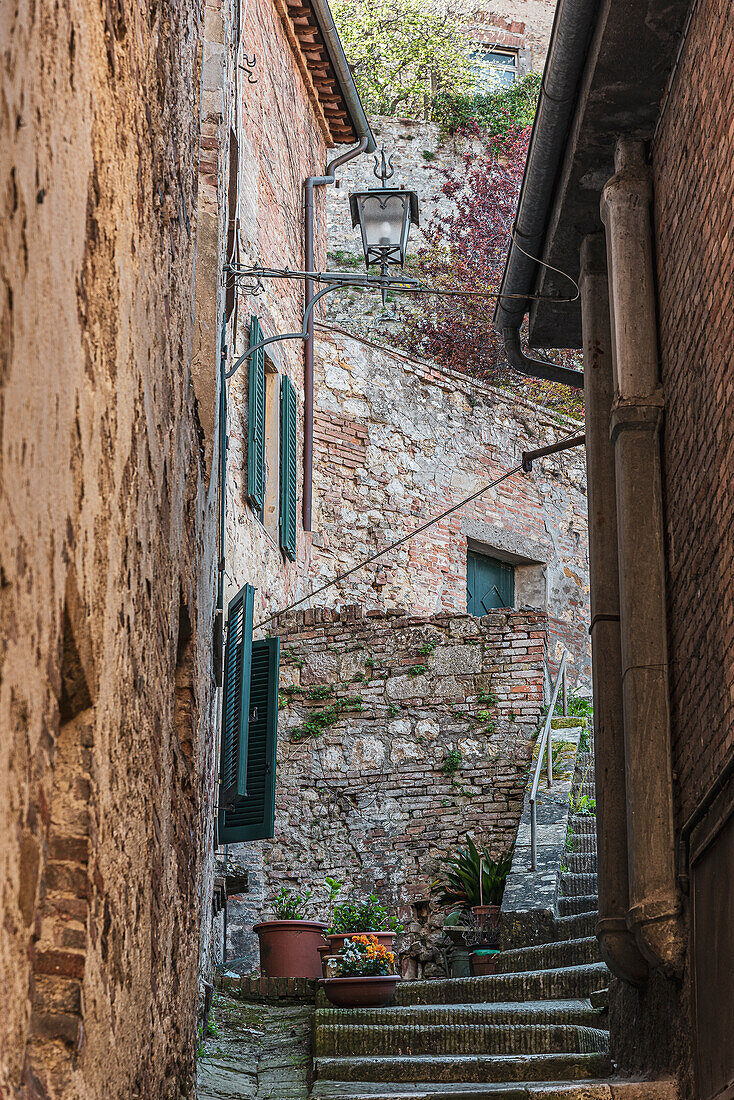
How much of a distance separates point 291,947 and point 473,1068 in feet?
11.2

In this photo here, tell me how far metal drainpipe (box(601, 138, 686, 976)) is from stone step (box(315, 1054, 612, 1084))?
0.76 m

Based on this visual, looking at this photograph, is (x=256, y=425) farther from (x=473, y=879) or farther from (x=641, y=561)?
(x=641, y=561)

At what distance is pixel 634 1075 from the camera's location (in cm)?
517

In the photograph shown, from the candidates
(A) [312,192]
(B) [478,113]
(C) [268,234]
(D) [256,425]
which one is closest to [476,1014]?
(D) [256,425]

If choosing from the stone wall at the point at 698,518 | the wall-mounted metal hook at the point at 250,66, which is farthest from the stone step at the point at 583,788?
the wall-mounted metal hook at the point at 250,66

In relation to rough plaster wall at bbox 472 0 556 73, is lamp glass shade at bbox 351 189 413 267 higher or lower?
lower

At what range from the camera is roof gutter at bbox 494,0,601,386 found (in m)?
5.70

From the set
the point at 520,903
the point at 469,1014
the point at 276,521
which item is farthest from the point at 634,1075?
the point at 276,521

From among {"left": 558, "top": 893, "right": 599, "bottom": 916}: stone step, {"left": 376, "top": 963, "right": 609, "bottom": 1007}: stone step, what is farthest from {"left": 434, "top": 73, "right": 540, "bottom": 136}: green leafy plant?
{"left": 376, "top": 963, "right": 609, "bottom": 1007}: stone step

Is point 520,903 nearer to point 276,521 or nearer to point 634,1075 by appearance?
point 634,1075

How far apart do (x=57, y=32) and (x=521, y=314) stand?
620cm

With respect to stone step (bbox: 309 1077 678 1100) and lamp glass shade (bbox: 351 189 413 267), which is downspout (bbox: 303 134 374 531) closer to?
lamp glass shade (bbox: 351 189 413 267)

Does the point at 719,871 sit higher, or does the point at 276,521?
the point at 276,521

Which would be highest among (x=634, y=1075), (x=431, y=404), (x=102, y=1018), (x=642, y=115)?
(x=431, y=404)
